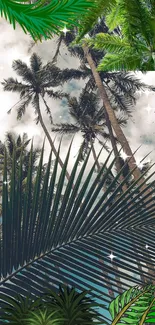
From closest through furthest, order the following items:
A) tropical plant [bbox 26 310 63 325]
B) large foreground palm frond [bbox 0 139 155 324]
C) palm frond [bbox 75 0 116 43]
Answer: tropical plant [bbox 26 310 63 325]
large foreground palm frond [bbox 0 139 155 324]
palm frond [bbox 75 0 116 43]

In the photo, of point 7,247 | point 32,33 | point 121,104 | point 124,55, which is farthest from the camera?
point 121,104

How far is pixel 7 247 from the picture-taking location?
2.08 m

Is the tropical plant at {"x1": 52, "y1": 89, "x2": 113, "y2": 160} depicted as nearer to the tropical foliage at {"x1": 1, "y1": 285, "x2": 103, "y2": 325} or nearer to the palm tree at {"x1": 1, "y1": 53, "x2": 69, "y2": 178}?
the palm tree at {"x1": 1, "y1": 53, "x2": 69, "y2": 178}

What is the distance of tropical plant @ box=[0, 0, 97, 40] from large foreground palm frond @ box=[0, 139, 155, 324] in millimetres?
708

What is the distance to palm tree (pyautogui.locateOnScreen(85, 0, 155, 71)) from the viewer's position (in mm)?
7340

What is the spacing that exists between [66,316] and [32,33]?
1450 millimetres

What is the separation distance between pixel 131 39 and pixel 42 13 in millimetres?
6412

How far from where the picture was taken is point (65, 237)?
2211 mm

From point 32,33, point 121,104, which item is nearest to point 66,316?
point 32,33

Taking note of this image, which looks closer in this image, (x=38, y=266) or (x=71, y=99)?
(x=38, y=266)

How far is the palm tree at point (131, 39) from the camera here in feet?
24.1

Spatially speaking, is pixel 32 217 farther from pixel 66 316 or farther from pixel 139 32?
pixel 139 32

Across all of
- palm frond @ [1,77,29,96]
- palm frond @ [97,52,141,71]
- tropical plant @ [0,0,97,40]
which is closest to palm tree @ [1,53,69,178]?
palm frond @ [1,77,29,96]

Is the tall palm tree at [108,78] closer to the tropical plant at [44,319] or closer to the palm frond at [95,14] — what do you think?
the palm frond at [95,14]
